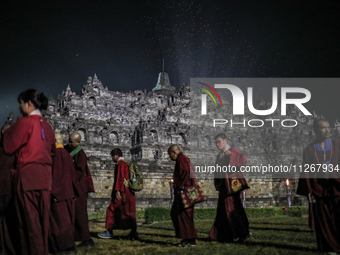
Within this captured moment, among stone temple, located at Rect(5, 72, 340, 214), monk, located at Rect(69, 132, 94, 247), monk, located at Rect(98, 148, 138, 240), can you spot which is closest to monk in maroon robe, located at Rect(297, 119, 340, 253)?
monk, located at Rect(98, 148, 138, 240)

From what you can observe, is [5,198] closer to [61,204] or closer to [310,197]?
[61,204]

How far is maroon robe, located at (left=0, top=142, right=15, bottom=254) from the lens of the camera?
4.92 m

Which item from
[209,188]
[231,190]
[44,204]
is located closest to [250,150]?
[209,188]

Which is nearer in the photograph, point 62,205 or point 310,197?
point 310,197

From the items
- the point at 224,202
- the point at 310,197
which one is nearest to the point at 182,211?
the point at 224,202

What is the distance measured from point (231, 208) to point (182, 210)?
116 centimetres

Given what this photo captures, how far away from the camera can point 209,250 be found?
261 inches

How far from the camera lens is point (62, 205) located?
22.1 feet

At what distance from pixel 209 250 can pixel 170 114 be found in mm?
48298

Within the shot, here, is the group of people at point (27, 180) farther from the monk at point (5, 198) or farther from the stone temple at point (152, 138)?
the stone temple at point (152, 138)

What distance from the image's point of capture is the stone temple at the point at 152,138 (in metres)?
23.0

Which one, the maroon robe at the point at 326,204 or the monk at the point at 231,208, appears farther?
the monk at the point at 231,208

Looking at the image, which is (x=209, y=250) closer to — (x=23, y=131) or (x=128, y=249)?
(x=128, y=249)

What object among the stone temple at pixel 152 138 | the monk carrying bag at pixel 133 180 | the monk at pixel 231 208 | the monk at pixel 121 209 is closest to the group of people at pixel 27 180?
the monk at pixel 121 209
